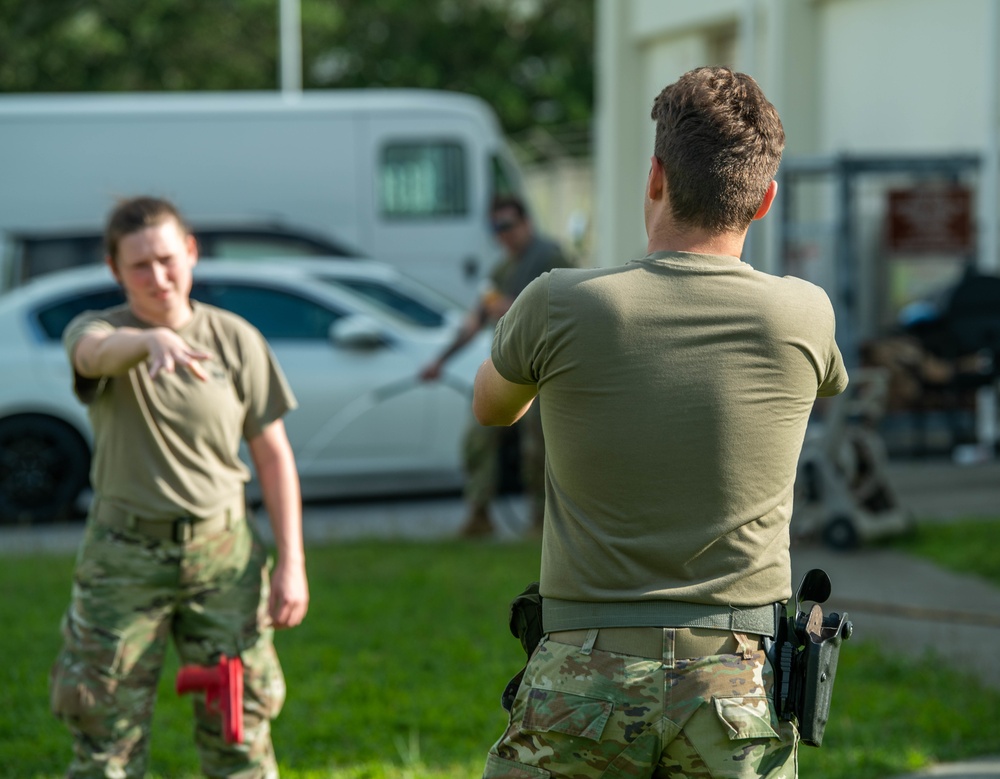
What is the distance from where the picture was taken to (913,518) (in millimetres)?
8633

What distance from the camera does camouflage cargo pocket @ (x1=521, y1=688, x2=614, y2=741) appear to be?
2340 millimetres

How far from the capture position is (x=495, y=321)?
870 cm

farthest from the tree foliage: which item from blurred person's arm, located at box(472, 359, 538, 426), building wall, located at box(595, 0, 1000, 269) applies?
blurred person's arm, located at box(472, 359, 538, 426)

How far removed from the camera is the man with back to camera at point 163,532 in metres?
3.51

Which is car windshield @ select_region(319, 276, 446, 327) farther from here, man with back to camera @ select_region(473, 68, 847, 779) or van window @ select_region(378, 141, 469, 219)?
man with back to camera @ select_region(473, 68, 847, 779)

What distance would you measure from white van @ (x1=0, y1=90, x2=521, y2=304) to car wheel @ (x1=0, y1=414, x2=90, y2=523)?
21.7ft

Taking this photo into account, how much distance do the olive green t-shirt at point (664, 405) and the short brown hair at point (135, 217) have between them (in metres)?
1.53

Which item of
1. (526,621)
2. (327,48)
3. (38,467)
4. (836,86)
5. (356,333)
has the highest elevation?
(327,48)

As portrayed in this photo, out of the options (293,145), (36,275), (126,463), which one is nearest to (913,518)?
(126,463)

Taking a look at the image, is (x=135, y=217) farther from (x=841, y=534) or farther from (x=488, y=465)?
(x=841, y=534)

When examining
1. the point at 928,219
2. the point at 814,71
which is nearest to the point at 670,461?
the point at 928,219

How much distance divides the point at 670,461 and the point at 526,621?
410 mm

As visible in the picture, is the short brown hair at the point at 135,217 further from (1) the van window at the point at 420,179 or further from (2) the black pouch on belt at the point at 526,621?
(1) the van window at the point at 420,179

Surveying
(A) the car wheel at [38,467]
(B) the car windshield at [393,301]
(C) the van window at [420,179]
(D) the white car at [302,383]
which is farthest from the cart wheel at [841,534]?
(C) the van window at [420,179]
